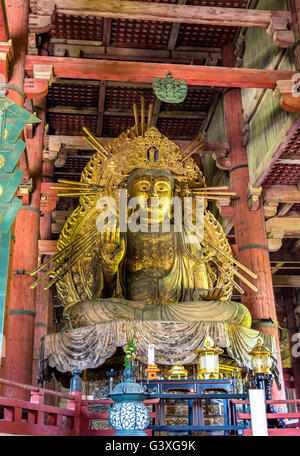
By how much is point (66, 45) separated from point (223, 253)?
389 cm

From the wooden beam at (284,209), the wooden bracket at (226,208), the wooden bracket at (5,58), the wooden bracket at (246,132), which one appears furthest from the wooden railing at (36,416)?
the wooden beam at (284,209)

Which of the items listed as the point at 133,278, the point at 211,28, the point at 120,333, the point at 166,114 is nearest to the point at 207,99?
the point at 166,114

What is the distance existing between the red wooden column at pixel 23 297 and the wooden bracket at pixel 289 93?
3.15 meters

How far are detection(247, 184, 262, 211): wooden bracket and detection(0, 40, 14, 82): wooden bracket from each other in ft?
11.4

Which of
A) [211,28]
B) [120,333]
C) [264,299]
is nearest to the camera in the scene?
[120,333]

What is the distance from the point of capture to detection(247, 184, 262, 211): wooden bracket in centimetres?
686

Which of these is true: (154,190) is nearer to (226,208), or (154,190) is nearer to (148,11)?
(226,208)

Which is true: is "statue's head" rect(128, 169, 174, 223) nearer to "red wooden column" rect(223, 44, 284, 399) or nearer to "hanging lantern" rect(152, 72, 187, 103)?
"red wooden column" rect(223, 44, 284, 399)

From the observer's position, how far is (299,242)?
9312 millimetres

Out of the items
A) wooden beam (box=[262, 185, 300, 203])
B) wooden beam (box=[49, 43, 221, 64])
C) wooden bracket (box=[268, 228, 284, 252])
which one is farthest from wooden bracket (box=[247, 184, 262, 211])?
wooden beam (box=[49, 43, 221, 64])

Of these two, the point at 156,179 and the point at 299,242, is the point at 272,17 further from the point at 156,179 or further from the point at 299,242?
the point at 299,242

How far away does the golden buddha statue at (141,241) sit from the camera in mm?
6430

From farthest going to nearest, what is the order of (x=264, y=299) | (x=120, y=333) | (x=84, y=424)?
(x=264, y=299), (x=120, y=333), (x=84, y=424)

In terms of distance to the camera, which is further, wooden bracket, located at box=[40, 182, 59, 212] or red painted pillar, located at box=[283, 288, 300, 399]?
red painted pillar, located at box=[283, 288, 300, 399]
